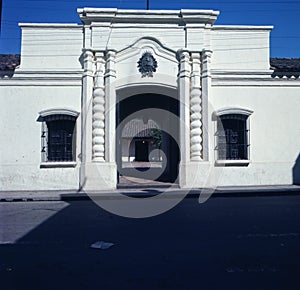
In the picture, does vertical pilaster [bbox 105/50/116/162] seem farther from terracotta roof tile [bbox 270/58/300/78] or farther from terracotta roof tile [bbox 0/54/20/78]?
terracotta roof tile [bbox 270/58/300/78]

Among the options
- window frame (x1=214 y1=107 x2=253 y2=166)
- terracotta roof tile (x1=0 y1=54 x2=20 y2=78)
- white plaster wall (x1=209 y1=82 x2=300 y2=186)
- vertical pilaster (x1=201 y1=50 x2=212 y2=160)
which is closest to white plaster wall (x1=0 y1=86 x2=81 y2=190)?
terracotta roof tile (x1=0 y1=54 x2=20 y2=78)

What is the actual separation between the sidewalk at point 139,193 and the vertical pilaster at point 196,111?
1520mm

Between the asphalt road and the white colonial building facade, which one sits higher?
the white colonial building facade

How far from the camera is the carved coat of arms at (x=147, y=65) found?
42.4 ft

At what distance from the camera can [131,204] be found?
9820 mm

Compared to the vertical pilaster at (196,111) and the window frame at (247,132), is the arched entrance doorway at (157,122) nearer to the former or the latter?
the vertical pilaster at (196,111)

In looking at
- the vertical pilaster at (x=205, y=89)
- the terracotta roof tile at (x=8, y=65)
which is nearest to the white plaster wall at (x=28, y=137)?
the terracotta roof tile at (x=8, y=65)

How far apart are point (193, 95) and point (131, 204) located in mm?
5198

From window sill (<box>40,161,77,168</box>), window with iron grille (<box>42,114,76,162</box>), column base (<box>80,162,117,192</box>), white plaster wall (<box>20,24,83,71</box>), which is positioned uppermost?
white plaster wall (<box>20,24,83,71</box>)

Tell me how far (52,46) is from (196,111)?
5971 millimetres

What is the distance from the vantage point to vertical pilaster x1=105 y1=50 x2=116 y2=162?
12.5 m

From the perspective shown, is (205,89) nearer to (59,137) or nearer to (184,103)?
(184,103)

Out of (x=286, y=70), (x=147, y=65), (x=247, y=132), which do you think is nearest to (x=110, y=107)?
(x=147, y=65)

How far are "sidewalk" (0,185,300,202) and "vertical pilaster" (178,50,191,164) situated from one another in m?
1.48
